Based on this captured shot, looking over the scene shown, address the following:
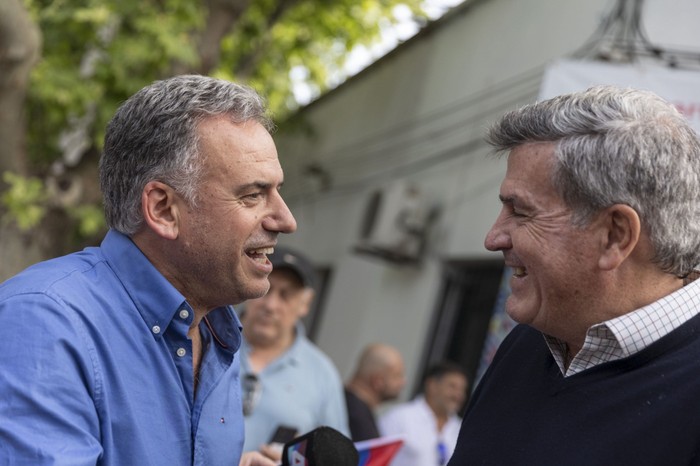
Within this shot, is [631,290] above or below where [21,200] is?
above

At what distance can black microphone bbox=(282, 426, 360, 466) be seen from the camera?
303 cm

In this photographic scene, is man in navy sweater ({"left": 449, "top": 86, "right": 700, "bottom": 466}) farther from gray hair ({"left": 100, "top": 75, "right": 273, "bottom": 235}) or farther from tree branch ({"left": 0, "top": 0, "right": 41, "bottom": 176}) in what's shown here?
tree branch ({"left": 0, "top": 0, "right": 41, "bottom": 176})

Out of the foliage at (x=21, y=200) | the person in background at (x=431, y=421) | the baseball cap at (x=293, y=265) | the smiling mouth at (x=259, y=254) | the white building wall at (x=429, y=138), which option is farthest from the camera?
the white building wall at (x=429, y=138)

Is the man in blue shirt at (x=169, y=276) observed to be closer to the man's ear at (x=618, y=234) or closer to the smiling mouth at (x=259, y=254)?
the smiling mouth at (x=259, y=254)

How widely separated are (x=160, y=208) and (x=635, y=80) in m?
3.34

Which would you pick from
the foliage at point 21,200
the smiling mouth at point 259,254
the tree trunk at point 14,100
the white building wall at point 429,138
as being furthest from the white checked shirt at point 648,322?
the foliage at point 21,200

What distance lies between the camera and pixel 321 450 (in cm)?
303

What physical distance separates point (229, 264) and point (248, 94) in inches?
18.1

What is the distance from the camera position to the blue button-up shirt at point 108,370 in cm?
236

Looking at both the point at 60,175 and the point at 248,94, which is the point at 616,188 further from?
the point at 60,175

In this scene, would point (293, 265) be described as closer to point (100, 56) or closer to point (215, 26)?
point (215, 26)

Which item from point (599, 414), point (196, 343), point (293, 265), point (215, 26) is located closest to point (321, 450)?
point (196, 343)

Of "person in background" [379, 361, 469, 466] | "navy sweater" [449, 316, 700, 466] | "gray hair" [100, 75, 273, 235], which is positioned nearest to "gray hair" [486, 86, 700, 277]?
"navy sweater" [449, 316, 700, 466]

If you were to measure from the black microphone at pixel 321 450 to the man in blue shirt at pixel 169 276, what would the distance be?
18cm
